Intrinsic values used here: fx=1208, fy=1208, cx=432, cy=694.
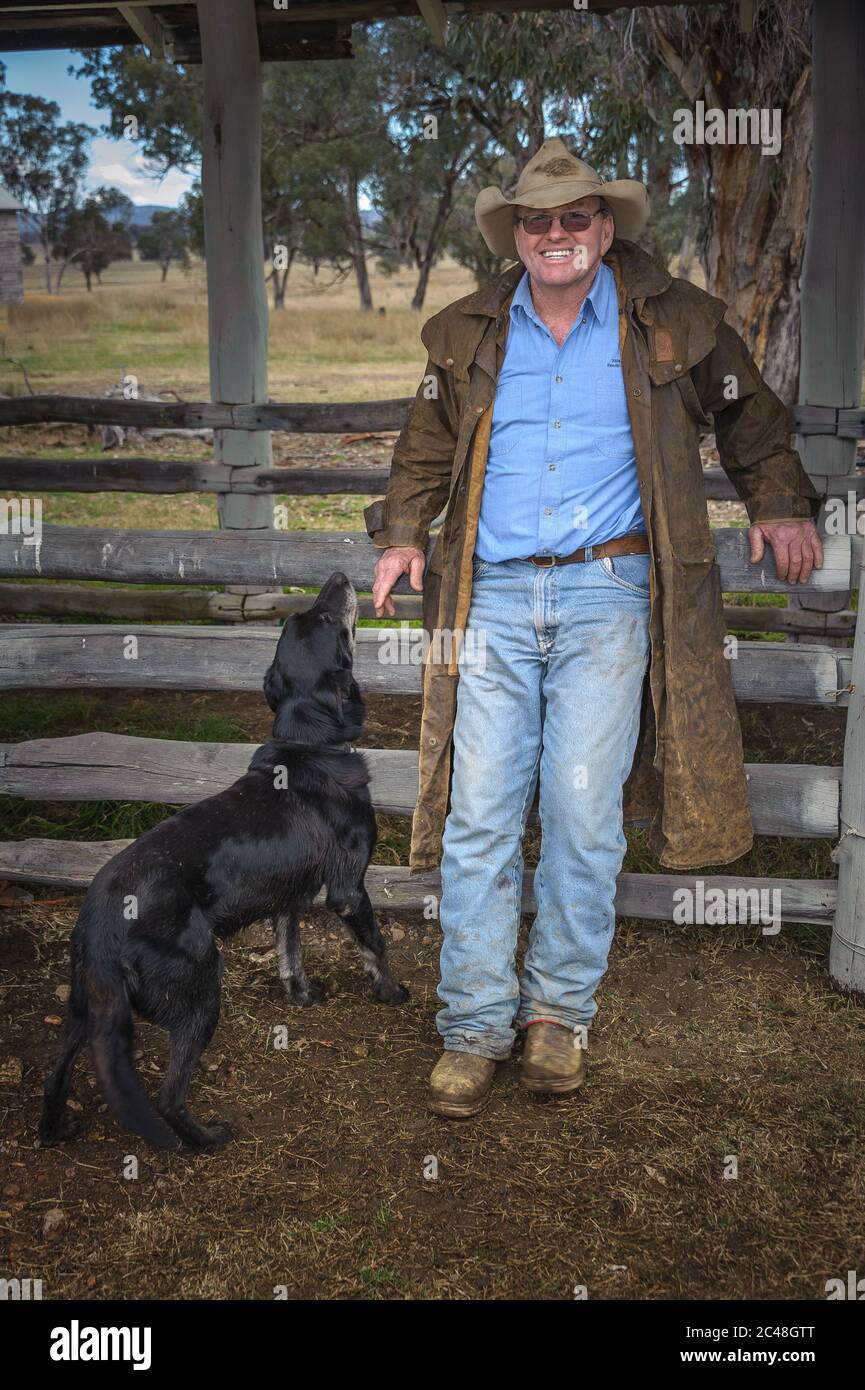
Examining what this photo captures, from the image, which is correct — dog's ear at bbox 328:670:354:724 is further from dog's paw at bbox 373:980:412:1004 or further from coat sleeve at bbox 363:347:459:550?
dog's paw at bbox 373:980:412:1004

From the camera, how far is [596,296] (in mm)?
3270

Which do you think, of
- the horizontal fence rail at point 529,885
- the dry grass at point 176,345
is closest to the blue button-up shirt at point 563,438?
the horizontal fence rail at point 529,885

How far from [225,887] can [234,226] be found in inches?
166

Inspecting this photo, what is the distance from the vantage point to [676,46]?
11.3m

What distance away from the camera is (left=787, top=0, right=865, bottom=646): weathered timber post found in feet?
19.1

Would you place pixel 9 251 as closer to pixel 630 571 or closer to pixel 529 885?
pixel 529 885

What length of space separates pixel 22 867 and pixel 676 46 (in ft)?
33.8

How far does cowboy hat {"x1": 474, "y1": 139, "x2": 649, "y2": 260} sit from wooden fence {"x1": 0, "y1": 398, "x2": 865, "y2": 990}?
97 centimetres

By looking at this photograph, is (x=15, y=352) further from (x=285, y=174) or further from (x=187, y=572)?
(x=187, y=572)

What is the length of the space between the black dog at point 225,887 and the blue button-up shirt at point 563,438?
640mm

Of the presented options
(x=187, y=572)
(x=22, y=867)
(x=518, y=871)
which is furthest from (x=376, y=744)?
(x=518, y=871)

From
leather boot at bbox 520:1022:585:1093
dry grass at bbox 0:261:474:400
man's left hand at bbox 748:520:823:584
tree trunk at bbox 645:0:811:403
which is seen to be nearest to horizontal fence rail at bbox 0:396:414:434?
man's left hand at bbox 748:520:823:584

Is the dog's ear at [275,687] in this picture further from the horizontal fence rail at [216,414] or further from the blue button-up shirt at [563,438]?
the horizontal fence rail at [216,414]

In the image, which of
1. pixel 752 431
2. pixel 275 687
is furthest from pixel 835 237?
pixel 275 687
